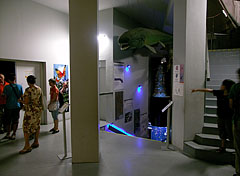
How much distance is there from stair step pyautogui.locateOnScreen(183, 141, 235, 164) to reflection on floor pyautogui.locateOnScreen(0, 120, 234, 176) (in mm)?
117

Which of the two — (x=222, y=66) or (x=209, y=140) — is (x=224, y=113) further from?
(x=222, y=66)

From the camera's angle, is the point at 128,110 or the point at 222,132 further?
the point at 128,110

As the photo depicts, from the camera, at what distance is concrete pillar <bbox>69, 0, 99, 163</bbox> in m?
2.84

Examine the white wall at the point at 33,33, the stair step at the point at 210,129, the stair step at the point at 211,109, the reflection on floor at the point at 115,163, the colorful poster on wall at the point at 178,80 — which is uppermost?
the white wall at the point at 33,33

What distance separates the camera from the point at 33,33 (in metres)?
5.07

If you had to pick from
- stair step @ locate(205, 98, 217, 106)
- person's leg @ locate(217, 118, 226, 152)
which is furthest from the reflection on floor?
stair step @ locate(205, 98, 217, 106)

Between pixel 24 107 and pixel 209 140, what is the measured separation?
150 inches

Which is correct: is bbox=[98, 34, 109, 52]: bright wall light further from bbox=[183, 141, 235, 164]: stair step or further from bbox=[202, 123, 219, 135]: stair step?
bbox=[183, 141, 235, 164]: stair step

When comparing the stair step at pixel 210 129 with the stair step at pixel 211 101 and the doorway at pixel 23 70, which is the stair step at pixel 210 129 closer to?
the stair step at pixel 211 101

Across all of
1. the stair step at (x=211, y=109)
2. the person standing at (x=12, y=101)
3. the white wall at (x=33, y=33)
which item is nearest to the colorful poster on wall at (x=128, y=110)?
the white wall at (x=33, y=33)

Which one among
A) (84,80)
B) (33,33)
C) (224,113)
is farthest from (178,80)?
(33,33)

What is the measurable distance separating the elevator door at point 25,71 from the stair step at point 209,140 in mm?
4975

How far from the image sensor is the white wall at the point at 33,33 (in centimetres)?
446

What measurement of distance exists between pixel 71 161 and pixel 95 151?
513mm
